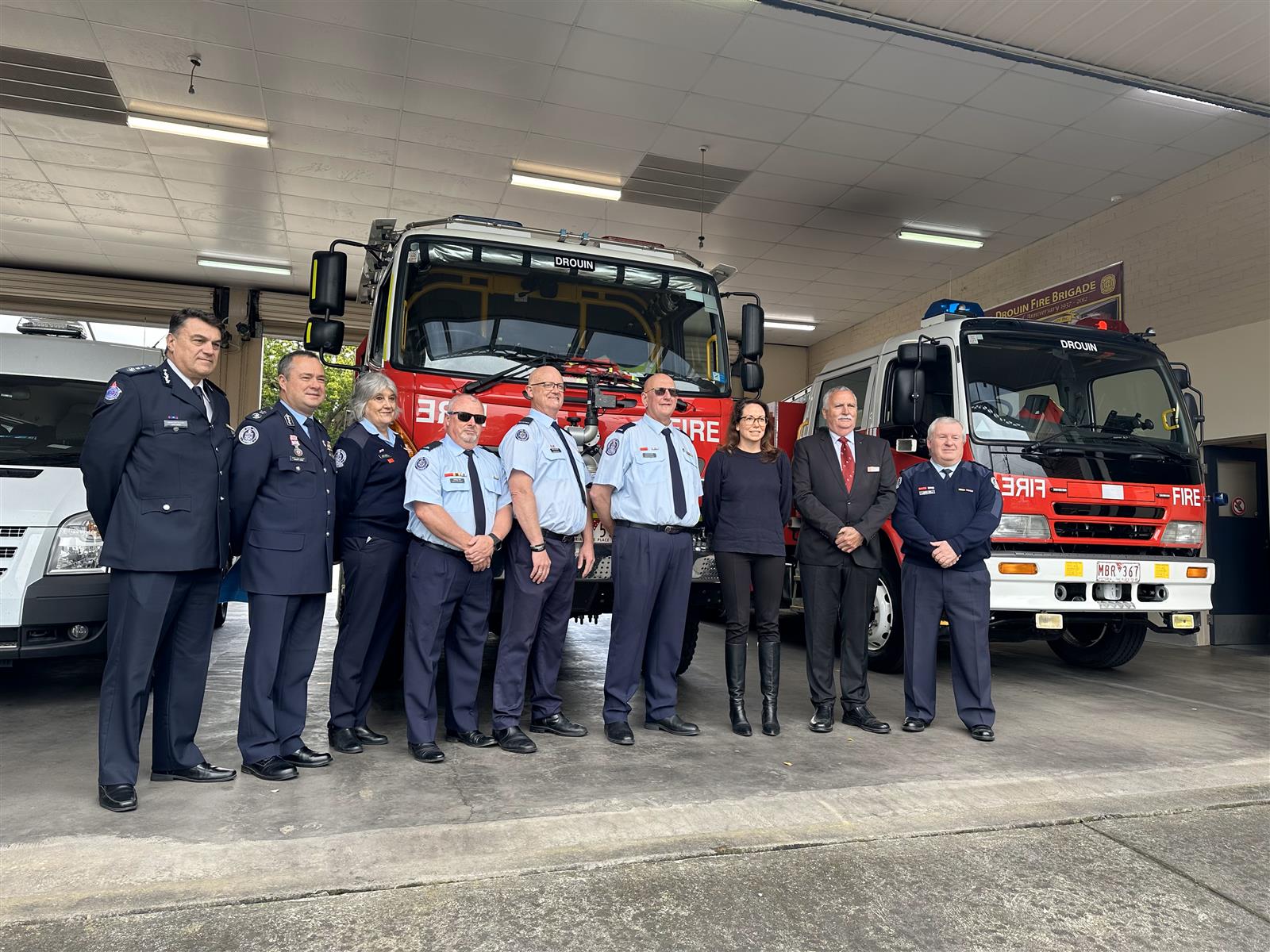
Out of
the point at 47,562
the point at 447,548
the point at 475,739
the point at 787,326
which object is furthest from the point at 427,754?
the point at 787,326

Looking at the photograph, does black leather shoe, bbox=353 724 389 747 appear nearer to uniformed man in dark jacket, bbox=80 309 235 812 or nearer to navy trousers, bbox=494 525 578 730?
navy trousers, bbox=494 525 578 730

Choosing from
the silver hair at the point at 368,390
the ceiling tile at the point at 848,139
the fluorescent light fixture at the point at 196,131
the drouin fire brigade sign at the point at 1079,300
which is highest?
the ceiling tile at the point at 848,139

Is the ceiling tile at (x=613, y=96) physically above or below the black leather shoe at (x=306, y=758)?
above

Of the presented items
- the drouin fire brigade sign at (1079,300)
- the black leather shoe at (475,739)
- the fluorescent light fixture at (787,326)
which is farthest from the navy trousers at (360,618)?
the fluorescent light fixture at (787,326)

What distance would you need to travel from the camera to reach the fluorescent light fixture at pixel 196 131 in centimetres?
909

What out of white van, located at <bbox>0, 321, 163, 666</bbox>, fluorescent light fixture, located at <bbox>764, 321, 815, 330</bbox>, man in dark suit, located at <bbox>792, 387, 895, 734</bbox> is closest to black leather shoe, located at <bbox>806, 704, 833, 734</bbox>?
man in dark suit, located at <bbox>792, 387, 895, 734</bbox>

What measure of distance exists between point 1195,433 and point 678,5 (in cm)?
500

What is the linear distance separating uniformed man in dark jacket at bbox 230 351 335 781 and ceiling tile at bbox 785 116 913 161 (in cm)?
678

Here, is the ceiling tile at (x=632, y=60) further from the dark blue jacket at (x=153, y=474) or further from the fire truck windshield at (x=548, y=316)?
the dark blue jacket at (x=153, y=474)

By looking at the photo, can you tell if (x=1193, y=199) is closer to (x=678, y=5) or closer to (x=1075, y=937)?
(x=678, y=5)

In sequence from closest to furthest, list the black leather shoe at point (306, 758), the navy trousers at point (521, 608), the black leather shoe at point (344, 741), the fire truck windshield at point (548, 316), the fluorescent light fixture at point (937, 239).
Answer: the black leather shoe at point (306, 758), the black leather shoe at point (344, 741), the navy trousers at point (521, 608), the fire truck windshield at point (548, 316), the fluorescent light fixture at point (937, 239)

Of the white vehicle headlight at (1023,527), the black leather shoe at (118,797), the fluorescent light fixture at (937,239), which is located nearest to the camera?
the black leather shoe at (118,797)

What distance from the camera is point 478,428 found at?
13.7ft

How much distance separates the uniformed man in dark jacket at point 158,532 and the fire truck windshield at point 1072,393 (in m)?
4.36
